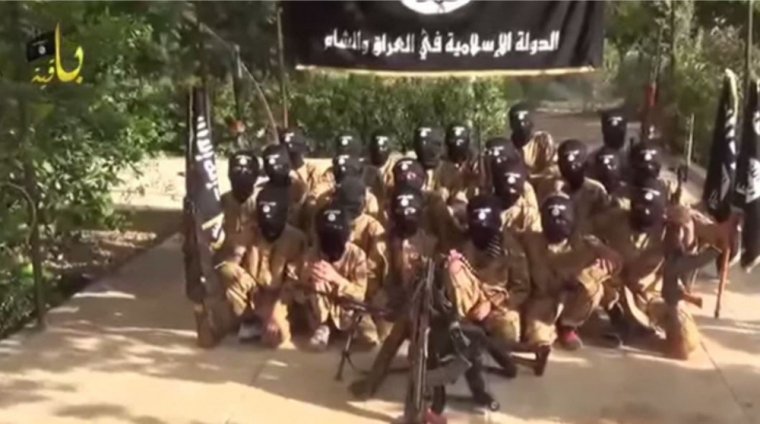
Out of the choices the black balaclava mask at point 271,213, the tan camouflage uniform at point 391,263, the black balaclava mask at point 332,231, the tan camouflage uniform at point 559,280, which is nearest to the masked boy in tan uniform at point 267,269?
the black balaclava mask at point 271,213

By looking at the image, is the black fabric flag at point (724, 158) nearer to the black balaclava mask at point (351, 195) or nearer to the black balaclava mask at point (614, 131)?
the black balaclava mask at point (614, 131)

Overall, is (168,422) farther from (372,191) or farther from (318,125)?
(318,125)

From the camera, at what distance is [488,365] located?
26.6 feet

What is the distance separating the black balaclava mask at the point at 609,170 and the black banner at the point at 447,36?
1270 mm

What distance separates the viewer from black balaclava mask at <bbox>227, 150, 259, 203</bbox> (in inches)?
351

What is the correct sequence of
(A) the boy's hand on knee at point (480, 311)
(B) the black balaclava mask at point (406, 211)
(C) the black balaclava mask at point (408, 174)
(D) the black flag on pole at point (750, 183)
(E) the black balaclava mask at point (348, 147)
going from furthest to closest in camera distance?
(E) the black balaclava mask at point (348, 147) → (D) the black flag on pole at point (750, 183) → (C) the black balaclava mask at point (408, 174) → (B) the black balaclava mask at point (406, 211) → (A) the boy's hand on knee at point (480, 311)

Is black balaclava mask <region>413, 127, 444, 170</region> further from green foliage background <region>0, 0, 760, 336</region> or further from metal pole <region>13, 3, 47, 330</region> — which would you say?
metal pole <region>13, 3, 47, 330</region>

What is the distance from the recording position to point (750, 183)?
9648mm

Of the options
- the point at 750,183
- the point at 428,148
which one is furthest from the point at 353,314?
the point at 750,183

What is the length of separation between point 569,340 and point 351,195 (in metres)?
1.66

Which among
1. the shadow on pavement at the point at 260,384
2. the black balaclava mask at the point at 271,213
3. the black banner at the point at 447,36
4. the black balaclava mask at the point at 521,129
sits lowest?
the shadow on pavement at the point at 260,384

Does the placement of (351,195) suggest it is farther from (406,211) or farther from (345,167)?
(406,211)

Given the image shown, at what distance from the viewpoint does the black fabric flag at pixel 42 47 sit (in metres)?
8.86

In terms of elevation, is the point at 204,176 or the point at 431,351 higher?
the point at 204,176
